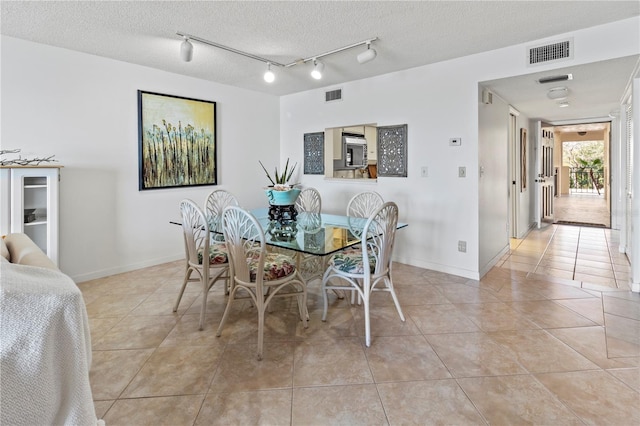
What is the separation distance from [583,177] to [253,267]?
592 inches

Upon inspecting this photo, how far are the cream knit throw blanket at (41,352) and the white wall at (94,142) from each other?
286 centimetres

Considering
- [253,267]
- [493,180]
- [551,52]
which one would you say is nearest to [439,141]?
[493,180]

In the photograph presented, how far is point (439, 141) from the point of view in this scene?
3.84m

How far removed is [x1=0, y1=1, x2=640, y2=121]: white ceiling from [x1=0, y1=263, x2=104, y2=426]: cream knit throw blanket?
2.20 metres

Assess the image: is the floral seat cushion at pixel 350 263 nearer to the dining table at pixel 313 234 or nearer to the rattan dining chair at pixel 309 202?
the dining table at pixel 313 234

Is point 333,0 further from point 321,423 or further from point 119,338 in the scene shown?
point 119,338

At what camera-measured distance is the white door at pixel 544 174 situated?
641cm

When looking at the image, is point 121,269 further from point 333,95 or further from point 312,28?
point 333,95

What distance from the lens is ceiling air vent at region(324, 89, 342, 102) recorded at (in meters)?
4.71

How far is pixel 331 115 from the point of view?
484 cm

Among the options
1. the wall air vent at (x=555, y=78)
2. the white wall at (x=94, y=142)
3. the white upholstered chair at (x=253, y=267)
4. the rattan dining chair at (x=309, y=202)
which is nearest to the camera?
the white upholstered chair at (x=253, y=267)

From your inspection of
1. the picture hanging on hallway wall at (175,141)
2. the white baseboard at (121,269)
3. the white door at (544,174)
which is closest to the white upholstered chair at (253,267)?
the white baseboard at (121,269)

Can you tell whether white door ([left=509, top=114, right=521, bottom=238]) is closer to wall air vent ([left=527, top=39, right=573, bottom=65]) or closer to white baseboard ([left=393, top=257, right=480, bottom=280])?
white baseboard ([left=393, top=257, right=480, bottom=280])

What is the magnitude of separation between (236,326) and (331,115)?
3.22 meters
